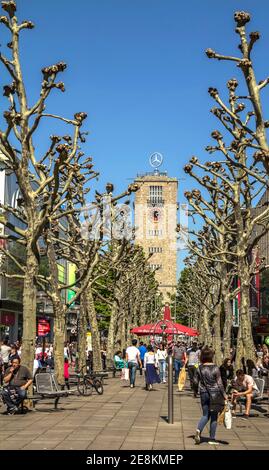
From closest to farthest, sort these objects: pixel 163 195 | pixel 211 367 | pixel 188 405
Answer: pixel 211 367 → pixel 188 405 → pixel 163 195

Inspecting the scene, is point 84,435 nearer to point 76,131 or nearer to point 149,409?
point 149,409

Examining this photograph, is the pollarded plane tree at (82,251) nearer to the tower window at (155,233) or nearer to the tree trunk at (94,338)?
the tree trunk at (94,338)

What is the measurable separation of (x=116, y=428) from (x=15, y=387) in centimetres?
340

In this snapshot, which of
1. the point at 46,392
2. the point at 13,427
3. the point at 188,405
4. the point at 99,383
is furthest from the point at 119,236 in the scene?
the point at 13,427

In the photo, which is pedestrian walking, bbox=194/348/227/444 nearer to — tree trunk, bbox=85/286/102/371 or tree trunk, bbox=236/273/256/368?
tree trunk, bbox=236/273/256/368

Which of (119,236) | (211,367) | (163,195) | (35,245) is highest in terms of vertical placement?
(163,195)

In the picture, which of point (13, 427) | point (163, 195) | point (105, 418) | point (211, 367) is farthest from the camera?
point (163, 195)

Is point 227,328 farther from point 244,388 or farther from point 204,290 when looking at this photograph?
point 204,290

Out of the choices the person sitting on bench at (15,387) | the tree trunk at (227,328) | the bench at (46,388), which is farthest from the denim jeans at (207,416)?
the tree trunk at (227,328)

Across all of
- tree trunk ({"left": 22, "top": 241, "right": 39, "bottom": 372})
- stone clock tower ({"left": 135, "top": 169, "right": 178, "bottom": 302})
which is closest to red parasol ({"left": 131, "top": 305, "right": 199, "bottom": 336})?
tree trunk ({"left": 22, "top": 241, "right": 39, "bottom": 372})

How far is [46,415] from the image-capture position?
1602 centimetres

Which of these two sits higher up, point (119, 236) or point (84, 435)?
point (119, 236)

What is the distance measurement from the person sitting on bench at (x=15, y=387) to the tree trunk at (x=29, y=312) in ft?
2.59

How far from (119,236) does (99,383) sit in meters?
18.9
